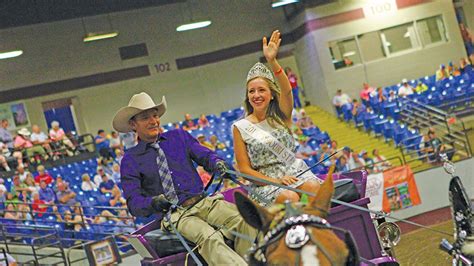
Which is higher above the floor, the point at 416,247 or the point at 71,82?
the point at 71,82

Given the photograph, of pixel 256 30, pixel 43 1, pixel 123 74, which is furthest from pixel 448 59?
pixel 43 1

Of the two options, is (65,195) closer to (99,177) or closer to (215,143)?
(99,177)

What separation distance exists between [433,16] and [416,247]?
19.6 m

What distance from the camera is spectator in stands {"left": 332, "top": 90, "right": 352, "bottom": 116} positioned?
26.9 meters

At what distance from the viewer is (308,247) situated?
335cm

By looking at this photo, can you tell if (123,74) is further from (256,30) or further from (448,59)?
(448,59)

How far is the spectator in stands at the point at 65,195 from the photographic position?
16.5 metres

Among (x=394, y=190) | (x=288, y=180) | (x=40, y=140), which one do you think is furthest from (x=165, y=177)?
(x=40, y=140)

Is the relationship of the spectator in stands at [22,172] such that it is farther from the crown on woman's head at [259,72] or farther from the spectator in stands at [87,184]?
the crown on woman's head at [259,72]

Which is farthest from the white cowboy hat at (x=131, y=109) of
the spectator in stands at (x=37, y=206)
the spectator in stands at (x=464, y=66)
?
the spectator in stands at (x=464, y=66)

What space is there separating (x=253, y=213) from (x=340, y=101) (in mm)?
23533

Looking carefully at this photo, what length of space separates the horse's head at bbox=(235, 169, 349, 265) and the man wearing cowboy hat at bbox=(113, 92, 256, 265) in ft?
3.87

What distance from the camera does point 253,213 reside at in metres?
3.69

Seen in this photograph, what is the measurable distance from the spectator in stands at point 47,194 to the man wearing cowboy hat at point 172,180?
11.3 metres
